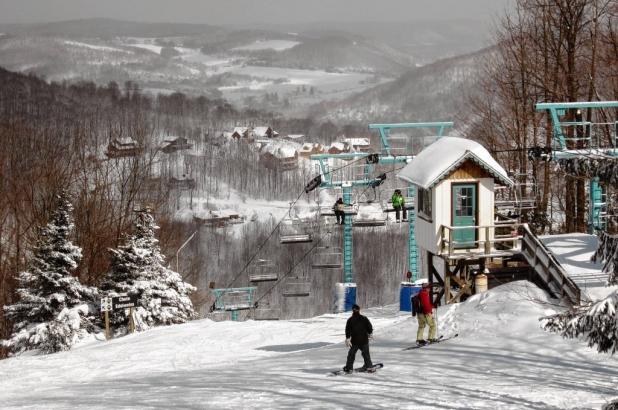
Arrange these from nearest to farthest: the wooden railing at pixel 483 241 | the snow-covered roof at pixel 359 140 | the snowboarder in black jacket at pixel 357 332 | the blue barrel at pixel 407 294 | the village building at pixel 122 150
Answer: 1. the snowboarder in black jacket at pixel 357 332
2. the wooden railing at pixel 483 241
3. the blue barrel at pixel 407 294
4. the village building at pixel 122 150
5. the snow-covered roof at pixel 359 140

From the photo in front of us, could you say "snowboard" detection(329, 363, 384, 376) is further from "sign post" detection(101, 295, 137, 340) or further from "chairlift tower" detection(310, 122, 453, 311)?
"chairlift tower" detection(310, 122, 453, 311)

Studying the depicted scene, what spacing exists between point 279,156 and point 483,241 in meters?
153

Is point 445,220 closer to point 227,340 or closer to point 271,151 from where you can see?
point 227,340

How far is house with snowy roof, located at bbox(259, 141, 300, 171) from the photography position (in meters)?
178

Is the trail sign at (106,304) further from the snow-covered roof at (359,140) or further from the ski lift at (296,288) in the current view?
the snow-covered roof at (359,140)

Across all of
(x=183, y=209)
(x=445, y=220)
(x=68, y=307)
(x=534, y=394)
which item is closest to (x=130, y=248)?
(x=68, y=307)

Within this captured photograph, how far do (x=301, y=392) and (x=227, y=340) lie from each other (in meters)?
9.24

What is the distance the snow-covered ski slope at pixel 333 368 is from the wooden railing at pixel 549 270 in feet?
1.63

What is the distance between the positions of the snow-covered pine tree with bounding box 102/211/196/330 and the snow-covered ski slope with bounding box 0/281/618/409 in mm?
8045

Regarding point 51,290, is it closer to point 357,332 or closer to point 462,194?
point 462,194

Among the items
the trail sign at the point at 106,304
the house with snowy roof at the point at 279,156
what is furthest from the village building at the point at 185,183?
the trail sign at the point at 106,304

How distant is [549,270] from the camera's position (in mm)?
23438

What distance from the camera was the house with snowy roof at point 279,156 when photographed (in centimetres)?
17780

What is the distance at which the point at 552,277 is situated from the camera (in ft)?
76.4
